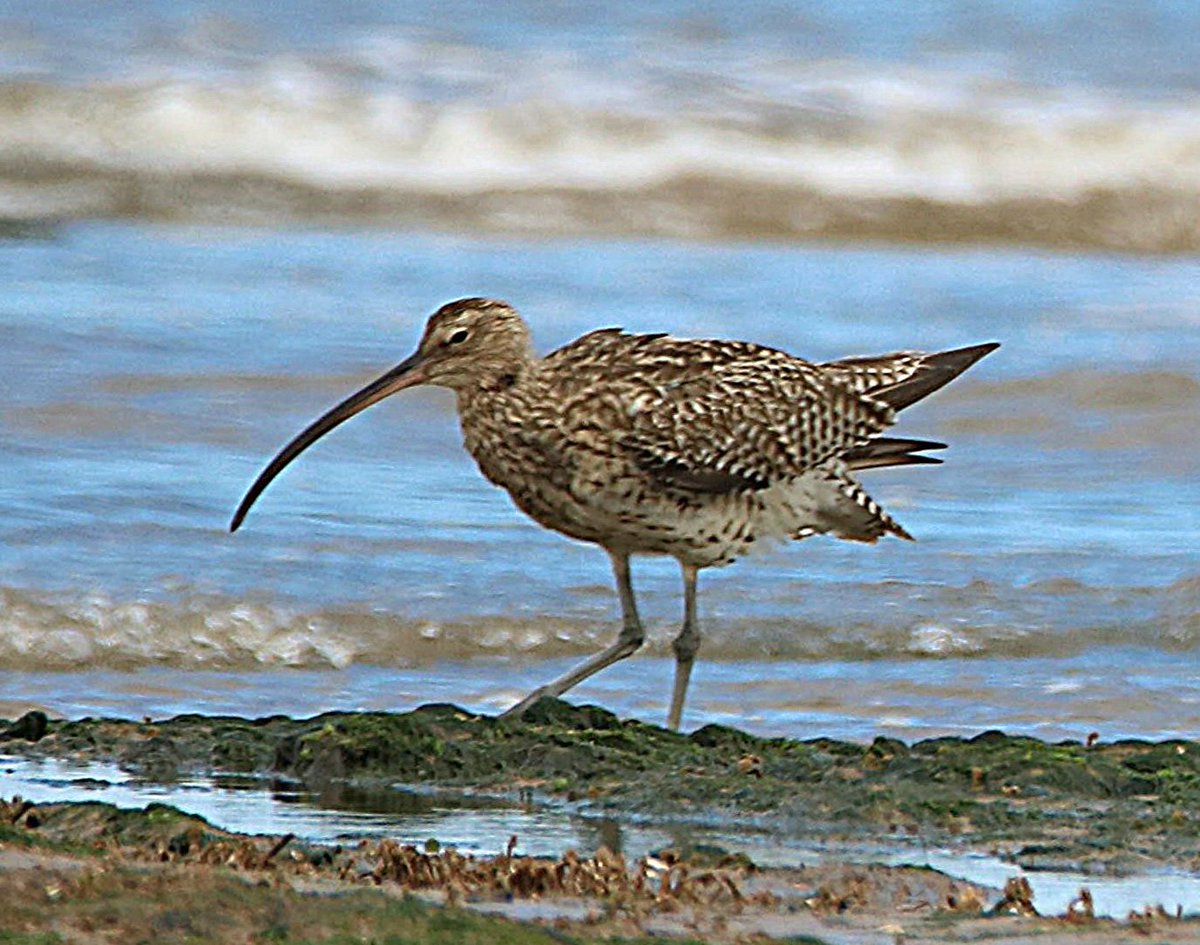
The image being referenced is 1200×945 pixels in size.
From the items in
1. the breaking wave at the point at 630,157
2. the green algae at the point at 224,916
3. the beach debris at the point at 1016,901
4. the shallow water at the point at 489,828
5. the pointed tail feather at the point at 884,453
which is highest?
the breaking wave at the point at 630,157

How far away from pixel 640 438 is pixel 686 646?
1.81ft

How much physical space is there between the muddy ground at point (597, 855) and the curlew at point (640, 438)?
35.5 inches

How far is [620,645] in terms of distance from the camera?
7.06 metres

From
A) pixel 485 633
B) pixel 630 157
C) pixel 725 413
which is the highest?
pixel 630 157

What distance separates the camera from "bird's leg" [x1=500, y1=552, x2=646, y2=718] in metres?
6.73

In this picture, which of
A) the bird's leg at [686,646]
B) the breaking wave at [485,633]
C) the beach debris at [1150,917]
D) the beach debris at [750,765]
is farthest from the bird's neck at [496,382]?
the beach debris at [1150,917]

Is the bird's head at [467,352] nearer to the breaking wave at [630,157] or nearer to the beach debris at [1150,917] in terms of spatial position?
the beach debris at [1150,917]

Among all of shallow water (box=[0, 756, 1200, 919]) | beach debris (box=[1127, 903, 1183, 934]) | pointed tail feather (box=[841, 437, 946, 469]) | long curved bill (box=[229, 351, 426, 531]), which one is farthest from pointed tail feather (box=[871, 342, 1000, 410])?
beach debris (box=[1127, 903, 1183, 934])

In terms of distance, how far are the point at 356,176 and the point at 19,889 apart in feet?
43.7

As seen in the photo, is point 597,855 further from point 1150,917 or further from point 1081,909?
point 1150,917

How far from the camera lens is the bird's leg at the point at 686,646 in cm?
683

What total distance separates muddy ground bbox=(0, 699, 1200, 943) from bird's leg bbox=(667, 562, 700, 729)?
0.60 m

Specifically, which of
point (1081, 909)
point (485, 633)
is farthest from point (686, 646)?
point (1081, 909)

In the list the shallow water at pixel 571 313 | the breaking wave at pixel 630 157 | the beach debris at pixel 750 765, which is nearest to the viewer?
the beach debris at pixel 750 765
